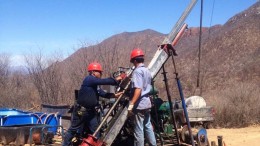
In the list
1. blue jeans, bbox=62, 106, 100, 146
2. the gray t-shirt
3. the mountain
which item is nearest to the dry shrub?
the mountain

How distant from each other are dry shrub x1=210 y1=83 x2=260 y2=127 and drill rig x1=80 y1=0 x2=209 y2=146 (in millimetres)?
6750

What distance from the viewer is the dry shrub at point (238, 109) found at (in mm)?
16078

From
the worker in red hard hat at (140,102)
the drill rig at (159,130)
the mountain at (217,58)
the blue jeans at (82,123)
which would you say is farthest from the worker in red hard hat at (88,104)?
the mountain at (217,58)

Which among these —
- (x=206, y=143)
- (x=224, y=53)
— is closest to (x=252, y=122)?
(x=206, y=143)

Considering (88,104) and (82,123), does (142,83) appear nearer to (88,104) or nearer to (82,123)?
(88,104)

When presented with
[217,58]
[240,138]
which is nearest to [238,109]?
[240,138]

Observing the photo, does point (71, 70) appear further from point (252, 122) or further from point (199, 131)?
point (199, 131)

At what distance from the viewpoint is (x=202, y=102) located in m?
11.6

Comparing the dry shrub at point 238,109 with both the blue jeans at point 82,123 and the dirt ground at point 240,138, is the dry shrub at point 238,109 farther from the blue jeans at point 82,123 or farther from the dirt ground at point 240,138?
the blue jeans at point 82,123

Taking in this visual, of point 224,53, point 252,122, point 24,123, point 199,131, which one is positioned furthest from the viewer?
point 224,53

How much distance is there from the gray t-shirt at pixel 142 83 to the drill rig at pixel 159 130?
1.88ft

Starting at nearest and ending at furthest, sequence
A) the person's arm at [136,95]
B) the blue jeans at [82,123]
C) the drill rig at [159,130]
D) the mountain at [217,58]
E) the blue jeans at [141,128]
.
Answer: the person's arm at [136,95]
the blue jeans at [141,128]
the drill rig at [159,130]
the blue jeans at [82,123]
the mountain at [217,58]

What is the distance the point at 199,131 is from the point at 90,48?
15.4 m

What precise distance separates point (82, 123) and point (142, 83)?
1.96m
